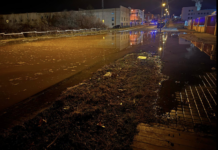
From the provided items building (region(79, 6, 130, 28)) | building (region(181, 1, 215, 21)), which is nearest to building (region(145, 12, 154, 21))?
building (region(181, 1, 215, 21))

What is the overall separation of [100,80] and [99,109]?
2.12 m

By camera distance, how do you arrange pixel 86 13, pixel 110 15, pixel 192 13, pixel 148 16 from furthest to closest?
pixel 148 16 < pixel 192 13 < pixel 110 15 < pixel 86 13

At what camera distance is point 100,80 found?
5.82 m

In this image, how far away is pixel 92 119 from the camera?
3.45 metres

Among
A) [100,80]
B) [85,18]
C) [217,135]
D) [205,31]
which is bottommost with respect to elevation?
[217,135]

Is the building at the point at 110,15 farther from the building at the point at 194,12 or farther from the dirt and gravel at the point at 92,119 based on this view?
the dirt and gravel at the point at 92,119

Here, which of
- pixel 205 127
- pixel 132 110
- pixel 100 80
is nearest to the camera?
pixel 205 127

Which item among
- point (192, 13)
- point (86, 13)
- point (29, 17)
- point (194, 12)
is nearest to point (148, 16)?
point (192, 13)

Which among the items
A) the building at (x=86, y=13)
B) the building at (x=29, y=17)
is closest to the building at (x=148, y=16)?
the building at (x=86, y=13)

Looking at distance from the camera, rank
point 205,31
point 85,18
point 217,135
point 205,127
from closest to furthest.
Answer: point 217,135 → point 205,127 → point 205,31 → point 85,18

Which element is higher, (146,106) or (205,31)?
(205,31)

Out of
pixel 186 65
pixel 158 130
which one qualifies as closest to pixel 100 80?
pixel 158 130

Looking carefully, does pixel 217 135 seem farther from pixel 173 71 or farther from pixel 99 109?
pixel 173 71

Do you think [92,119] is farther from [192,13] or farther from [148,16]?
[148,16]
